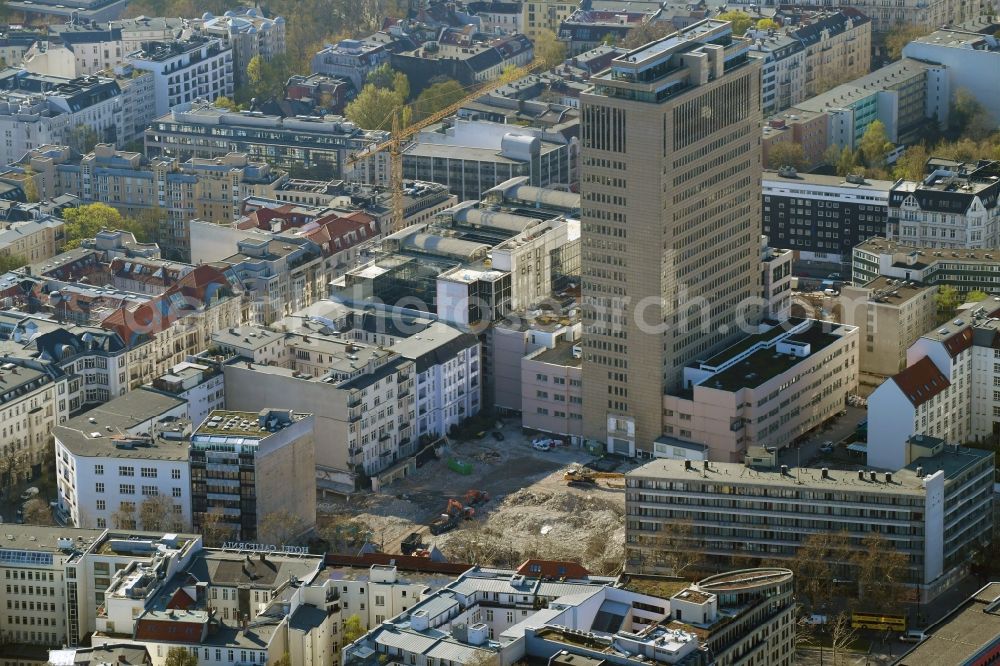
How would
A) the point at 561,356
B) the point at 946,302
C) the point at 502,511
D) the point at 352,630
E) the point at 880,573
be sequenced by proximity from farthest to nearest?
the point at 946,302, the point at 561,356, the point at 502,511, the point at 880,573, the point at 352,630

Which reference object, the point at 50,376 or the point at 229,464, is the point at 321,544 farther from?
the point at 50,376

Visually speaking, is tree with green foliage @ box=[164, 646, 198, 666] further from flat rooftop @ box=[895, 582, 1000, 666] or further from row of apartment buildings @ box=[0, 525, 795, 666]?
flat rooftop @ box=[895, 582, 1000, 666]

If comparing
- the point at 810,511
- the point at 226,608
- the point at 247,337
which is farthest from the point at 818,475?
the point at 247,337

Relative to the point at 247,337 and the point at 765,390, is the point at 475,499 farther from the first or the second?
the point at 247,337

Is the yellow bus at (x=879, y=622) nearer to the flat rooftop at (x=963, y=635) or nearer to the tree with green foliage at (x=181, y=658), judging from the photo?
the flat rooftop at (x=963, y=635)

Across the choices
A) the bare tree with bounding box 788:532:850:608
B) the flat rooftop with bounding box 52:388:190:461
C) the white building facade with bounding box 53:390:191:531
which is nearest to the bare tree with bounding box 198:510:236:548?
the white building facade with bounding box 53:390:191:531
